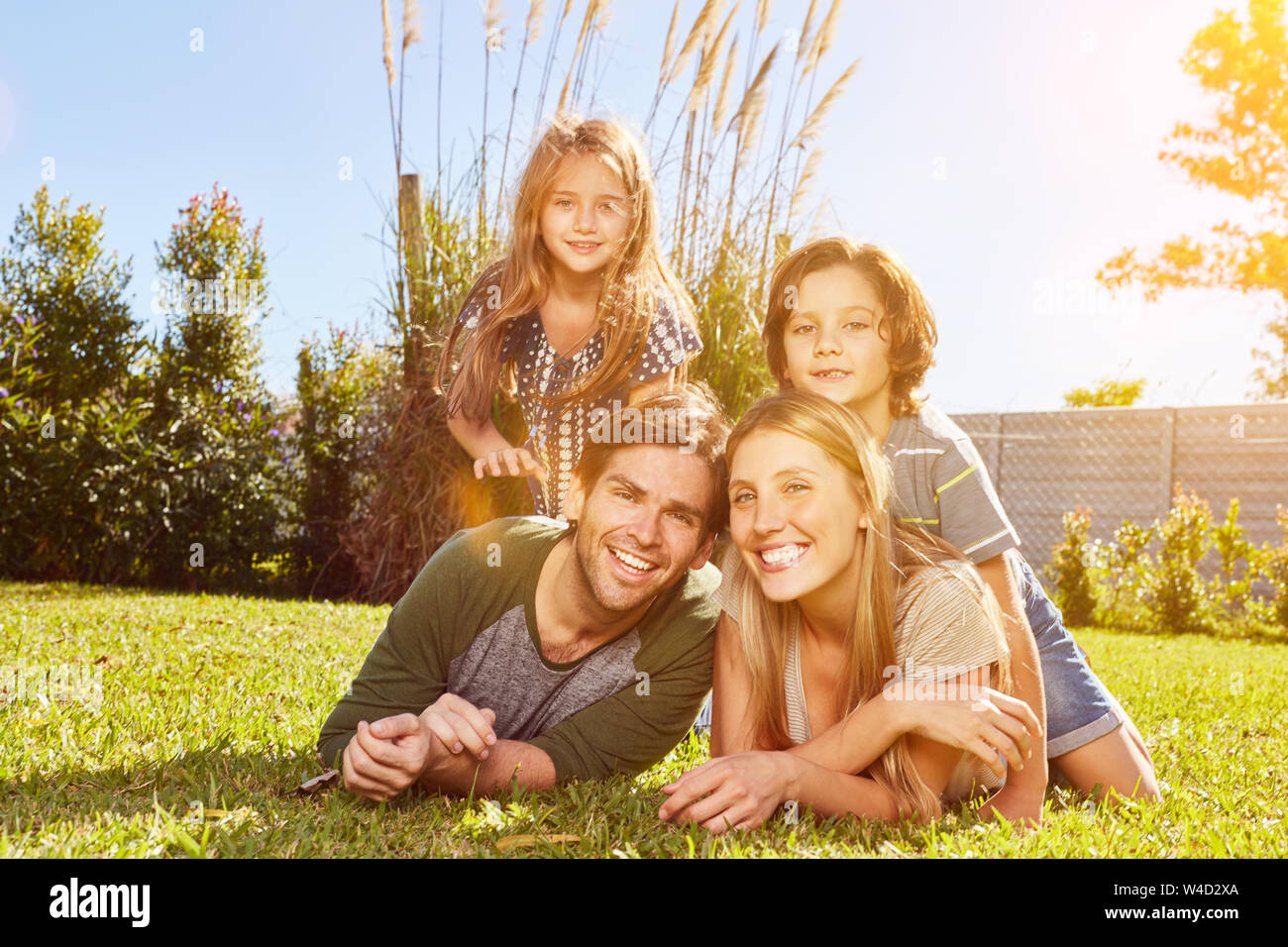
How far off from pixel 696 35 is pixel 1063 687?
3.87 m

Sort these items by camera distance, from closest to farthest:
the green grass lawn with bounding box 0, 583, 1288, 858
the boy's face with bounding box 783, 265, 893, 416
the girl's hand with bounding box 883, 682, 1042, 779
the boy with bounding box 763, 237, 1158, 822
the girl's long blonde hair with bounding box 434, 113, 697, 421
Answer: the green grass lawn with bounding box 0, 583, 1288, 858 → the girl's hand with bounding box 883, 682, 1042, 779 → the boy with bounding box 763, 237, 1158, 822 → the boy's face with bounding box 783, 265, 893, 416 → the girl's long blonde hair with bounding box 434, 113, 697, 421

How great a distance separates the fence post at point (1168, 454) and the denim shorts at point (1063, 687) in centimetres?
827

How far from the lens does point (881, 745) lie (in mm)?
1977

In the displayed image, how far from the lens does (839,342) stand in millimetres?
2473

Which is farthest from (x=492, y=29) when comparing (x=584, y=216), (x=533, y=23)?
(x=584, y=216)

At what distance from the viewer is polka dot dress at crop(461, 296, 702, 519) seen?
9.53 feet

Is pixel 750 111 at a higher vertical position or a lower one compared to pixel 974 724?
higher

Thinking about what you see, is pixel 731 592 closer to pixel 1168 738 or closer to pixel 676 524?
pixel 676 524

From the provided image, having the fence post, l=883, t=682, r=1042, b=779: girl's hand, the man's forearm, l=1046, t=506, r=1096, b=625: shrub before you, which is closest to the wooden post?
the man's forearm

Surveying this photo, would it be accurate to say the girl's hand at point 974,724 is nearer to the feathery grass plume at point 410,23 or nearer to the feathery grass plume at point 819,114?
the feathery grass plume at point 819,114

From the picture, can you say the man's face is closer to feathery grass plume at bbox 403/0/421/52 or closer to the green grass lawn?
the green grass lawn

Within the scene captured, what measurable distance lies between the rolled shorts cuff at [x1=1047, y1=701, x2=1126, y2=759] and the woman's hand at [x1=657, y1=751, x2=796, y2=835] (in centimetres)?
99

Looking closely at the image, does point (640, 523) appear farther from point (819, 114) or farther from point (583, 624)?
point (819, 114)
